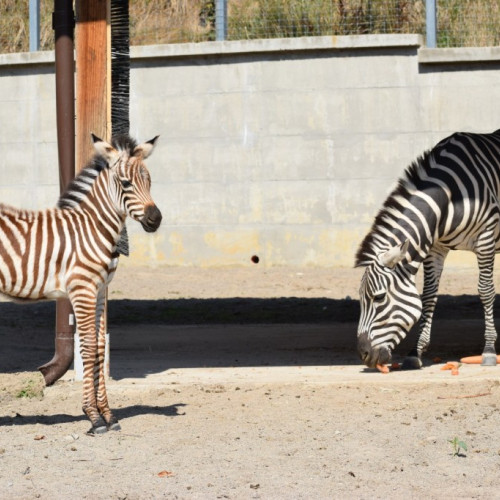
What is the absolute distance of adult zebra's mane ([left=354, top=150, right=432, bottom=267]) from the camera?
28.0ft

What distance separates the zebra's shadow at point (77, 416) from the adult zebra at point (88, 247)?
0.41 metres

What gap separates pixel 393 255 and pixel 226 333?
11.6 ft

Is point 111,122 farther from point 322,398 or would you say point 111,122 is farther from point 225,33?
point 225,33

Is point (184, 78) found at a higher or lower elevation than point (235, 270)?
higher

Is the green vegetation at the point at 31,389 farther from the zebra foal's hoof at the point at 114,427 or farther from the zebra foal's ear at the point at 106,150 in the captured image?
the zebra foal's ear at the point at 106,150

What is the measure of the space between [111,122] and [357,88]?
728 centimetres

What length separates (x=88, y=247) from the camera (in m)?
6.75

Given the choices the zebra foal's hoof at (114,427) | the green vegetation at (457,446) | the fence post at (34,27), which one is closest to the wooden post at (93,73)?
the zebra foal's hoof at (114,427)

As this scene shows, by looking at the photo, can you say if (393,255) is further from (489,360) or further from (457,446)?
(457,446)

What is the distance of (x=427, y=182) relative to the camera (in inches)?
347

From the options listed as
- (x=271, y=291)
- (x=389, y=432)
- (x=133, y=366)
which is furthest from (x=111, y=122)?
(x=271, y=291)

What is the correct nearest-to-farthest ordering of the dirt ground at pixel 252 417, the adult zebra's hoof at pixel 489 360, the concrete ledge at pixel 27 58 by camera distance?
the dirt ground at pixel 252 417 → the adult zebra's hoof at pixel 489 360 → the concrete ledge at pixel 27 58

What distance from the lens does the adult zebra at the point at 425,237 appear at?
8.44 metres

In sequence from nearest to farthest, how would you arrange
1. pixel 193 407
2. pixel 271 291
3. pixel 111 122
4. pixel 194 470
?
1. pixel 194 470
2. pixel 193 407
3. pixel 111 122
4. pixel 271 291
